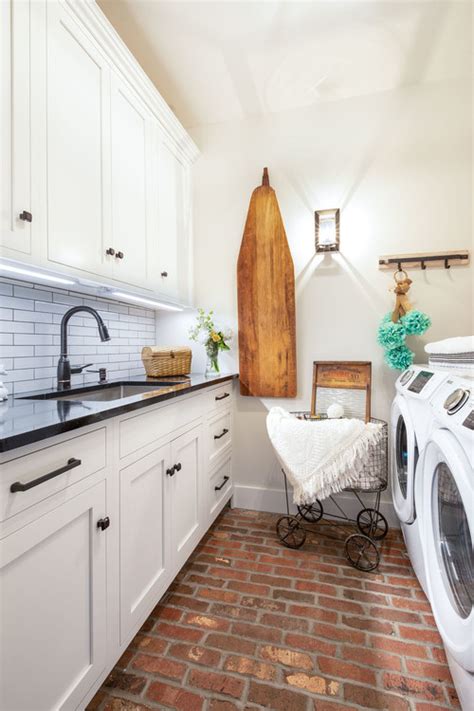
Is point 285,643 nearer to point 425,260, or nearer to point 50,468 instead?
point 50,468

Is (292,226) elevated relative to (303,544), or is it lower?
elevated

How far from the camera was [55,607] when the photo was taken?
0.89m

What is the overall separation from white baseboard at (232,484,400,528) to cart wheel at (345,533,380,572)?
0.28 meters

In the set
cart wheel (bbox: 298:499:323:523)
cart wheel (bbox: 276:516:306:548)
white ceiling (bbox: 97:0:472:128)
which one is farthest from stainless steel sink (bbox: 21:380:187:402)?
white ceiling (bbox: 97:0:472:128)

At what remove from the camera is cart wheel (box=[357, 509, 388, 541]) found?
210 centimetres

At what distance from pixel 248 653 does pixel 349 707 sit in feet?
1.22

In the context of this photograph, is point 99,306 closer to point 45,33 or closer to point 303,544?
point 45,33

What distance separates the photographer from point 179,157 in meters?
2.45

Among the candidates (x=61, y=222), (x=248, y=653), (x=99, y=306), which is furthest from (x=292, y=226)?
(x=248, y=653)

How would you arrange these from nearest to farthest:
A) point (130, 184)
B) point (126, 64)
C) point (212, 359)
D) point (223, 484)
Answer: point (126, 64), point (130, 184), point (223, 484), point (212, 359)

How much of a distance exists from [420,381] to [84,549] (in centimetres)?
146

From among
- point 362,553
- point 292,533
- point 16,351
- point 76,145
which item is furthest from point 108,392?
point 362,553

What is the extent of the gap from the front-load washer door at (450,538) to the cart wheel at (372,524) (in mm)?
869

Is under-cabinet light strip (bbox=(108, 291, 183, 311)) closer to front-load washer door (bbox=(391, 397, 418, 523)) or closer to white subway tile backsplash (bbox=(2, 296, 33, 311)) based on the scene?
white subway tile backsplash (bbox=(2, 296, 33, 311))
